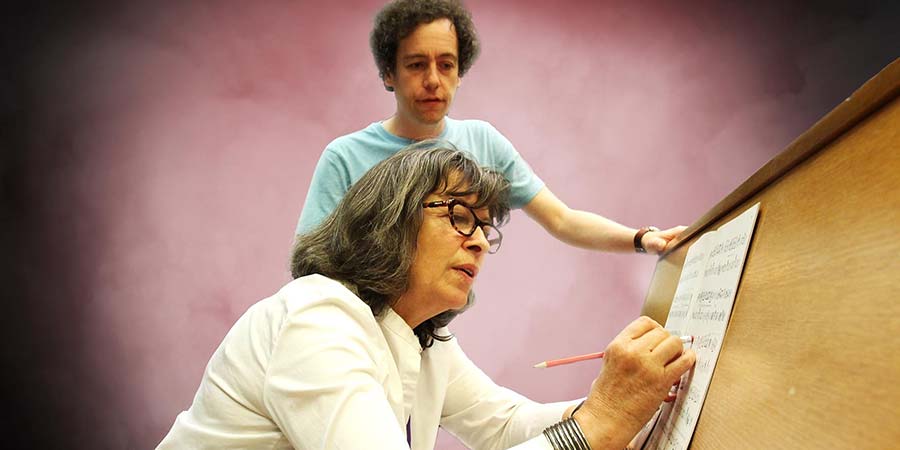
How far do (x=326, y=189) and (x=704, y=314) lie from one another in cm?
102

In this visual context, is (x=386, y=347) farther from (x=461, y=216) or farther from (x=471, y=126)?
(x=471, y=126)

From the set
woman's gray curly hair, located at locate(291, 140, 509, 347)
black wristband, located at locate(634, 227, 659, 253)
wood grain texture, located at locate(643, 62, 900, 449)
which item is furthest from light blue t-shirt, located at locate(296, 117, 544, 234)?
wood grain texture, located at locate(643, 62, 900, 449)

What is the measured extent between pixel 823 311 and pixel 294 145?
85.4 inches

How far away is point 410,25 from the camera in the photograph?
184 centimetres

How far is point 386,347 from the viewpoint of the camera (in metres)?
1.07

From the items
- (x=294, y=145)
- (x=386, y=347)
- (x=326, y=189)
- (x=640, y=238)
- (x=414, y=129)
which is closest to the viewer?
(x=386, y=347)

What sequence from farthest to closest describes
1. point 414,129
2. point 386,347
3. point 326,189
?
point 414,129 → point 326,189 → point 386,347

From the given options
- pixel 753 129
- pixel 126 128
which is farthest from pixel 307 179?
pixel 753 129

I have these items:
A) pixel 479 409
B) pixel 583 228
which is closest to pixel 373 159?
pixel 583 228

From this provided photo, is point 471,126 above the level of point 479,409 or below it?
above

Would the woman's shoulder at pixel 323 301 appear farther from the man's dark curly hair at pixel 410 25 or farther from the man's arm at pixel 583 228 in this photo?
the man's dark curly hair at pixel 410 25

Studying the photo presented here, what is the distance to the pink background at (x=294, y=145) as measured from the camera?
2445 mm

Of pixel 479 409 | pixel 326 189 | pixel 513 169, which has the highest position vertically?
pixel 513 169

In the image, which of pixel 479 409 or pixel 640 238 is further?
pixel 640 238
